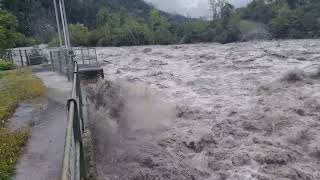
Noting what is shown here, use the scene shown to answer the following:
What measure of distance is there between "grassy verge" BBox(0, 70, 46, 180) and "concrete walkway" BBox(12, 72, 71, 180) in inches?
6.7

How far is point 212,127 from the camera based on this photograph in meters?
13.8

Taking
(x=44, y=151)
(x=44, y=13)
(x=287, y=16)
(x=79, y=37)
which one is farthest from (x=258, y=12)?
(x=44, y=151)

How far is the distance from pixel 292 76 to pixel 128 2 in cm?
15544

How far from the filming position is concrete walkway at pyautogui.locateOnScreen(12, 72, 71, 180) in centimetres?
739

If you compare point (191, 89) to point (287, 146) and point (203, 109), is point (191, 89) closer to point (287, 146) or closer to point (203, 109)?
point (203, 109)

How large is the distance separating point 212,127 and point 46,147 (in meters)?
6.57

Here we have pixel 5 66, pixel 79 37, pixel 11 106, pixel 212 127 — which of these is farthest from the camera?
pixel 79 37

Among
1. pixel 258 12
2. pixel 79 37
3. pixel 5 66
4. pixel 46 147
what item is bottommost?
pixel 79 37

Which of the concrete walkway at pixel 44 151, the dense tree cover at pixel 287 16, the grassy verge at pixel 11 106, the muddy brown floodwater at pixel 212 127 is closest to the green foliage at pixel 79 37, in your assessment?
the dense tree cover at pixel 287 16

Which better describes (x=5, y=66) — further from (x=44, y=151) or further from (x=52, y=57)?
(x=44, y=151)

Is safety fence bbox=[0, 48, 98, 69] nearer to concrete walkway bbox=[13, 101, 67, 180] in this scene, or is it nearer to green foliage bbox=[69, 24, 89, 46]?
concrete walkway bbox=[13, 101, 67, 180]

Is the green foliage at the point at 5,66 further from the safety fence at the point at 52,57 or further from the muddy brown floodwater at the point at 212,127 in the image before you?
the muddy brown floodwater at the point at 212,127

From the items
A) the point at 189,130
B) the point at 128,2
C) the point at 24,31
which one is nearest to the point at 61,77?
the point at 189,130

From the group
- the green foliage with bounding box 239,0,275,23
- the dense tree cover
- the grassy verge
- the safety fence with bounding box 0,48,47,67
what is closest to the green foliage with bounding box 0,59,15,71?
the safety fence with bounding box 0,48,47,67
